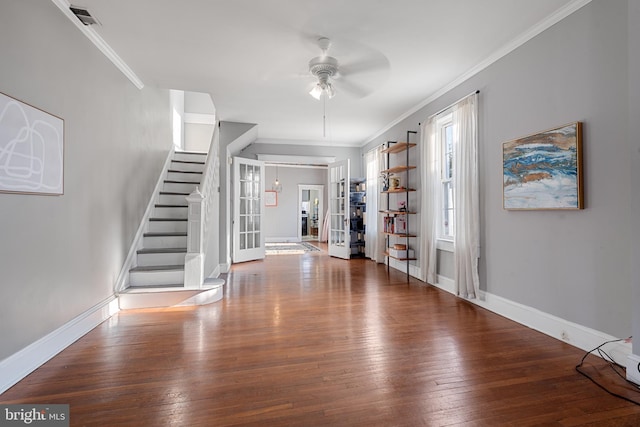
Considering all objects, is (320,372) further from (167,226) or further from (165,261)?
(167,226)

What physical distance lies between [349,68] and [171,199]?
3.54 m

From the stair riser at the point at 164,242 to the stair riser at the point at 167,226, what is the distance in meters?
0.20

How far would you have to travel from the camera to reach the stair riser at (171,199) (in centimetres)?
492

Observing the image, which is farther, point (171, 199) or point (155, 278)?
point (171, 199)

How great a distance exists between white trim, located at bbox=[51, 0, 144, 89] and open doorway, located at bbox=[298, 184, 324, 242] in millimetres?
7965

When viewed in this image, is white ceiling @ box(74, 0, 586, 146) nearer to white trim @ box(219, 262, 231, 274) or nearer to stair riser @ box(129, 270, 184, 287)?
stair riser @ box(129, 270, 184, 287)

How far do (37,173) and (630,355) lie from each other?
4.33 m

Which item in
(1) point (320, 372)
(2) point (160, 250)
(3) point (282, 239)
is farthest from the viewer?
(3) point (282, 239)

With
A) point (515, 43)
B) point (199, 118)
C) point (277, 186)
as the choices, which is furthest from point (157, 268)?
point (277, 186)

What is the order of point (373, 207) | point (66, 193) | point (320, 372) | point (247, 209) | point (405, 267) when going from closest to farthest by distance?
point (320, 372)
point (66, 193)
point (405, 267)
point (247, 209)
point (373, 207)

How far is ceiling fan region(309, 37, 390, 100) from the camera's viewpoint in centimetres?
316

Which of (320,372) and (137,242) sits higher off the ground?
(137,242)

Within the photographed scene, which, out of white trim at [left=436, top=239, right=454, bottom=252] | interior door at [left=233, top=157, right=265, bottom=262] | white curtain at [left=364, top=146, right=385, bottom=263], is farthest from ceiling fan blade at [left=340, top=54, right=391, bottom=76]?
interior door at [left=233, top=157, right=265, bottom=262]

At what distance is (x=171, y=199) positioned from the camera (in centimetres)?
497
